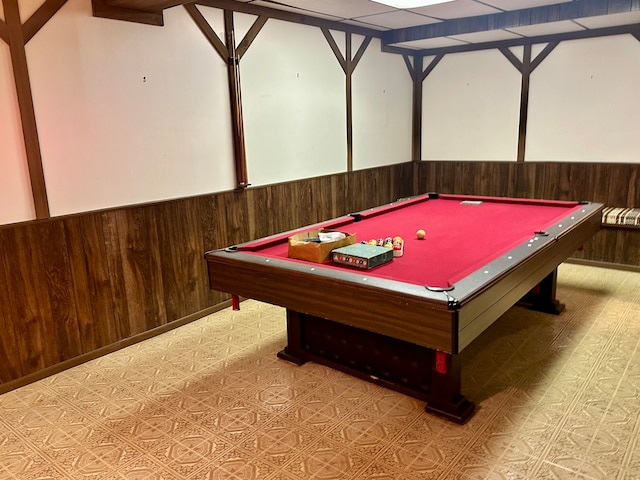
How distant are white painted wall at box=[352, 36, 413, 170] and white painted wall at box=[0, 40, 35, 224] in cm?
338

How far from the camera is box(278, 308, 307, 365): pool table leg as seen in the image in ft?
10.4

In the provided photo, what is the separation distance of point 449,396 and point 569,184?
374cm

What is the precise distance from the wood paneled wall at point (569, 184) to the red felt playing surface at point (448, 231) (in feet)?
5.25

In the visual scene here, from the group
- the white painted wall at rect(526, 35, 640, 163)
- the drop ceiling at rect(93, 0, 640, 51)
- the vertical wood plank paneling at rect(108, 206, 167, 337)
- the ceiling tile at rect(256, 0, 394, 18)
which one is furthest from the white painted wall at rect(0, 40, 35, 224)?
the white painted wall at rect(526, 35, 640, 163)

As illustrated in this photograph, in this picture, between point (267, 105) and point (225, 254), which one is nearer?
point (225, 254)

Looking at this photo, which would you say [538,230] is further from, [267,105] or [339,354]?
[267,105]

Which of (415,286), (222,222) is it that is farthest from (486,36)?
(415,286)

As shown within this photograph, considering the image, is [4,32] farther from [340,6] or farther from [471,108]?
[471,108]

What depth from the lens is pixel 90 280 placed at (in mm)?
3305

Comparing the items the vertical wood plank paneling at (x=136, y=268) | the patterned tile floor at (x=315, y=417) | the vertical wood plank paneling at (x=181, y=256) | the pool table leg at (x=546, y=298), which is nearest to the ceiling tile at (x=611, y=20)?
the pool table leg at (x=546, y=298)

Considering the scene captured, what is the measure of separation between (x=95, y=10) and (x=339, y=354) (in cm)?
264

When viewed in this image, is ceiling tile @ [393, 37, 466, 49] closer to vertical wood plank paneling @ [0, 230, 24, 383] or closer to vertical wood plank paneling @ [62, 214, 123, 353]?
vertical wood plank paneling @ [62, 214, 123, 353]

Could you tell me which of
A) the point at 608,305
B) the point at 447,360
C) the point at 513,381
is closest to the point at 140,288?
the point at 447,360

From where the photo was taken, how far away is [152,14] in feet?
11.2
